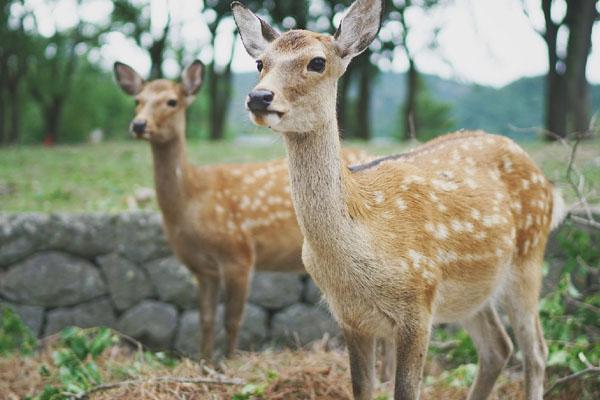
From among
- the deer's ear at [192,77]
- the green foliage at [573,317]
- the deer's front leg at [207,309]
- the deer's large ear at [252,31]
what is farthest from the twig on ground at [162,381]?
the deer's ear at [192,77]

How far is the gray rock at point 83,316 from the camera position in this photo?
6820mm

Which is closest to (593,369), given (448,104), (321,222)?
(321,222)

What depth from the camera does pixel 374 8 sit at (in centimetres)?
301

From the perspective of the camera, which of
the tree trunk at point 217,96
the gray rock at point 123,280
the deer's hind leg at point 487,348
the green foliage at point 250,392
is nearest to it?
the green foliage at point 250,392

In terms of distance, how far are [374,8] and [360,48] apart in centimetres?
18

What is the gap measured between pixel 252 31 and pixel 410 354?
1672mm

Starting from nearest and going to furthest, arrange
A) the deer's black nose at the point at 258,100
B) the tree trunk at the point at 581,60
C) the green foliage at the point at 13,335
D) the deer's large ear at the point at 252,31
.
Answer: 1. the deer's black nose at the point at 258,100
2. the deer's large ear at the point at 252,31
3. the green foliage at the point at 13,335
4. the tree trunk at the point at 581,60

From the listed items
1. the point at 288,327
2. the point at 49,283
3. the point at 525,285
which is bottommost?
the point at 288,327

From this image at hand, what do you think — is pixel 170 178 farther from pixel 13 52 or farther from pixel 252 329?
pixel 13 52

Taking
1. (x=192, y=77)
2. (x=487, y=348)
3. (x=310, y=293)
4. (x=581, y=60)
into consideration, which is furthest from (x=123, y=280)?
(x=581, y=60)

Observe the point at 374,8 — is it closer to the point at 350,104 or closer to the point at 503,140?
the point at 503,140

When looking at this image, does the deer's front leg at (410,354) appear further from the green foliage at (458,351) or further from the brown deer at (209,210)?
the brown deer at (209,210)

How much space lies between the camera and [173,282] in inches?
278

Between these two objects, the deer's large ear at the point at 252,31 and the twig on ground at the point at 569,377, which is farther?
the twig on ground at the point at 569,377
